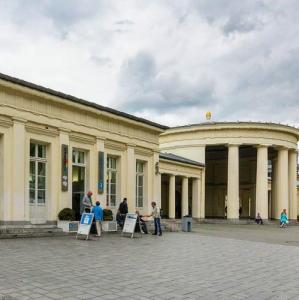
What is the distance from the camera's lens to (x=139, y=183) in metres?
26.1

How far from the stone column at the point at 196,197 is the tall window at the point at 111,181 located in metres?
16.2

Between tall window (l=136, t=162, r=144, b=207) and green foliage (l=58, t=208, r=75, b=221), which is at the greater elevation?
tall window (l=136, t=162, r=144, b=207)

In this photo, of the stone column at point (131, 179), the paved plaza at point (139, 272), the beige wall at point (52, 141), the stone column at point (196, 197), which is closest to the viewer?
the paved plaza at point (139, 272)

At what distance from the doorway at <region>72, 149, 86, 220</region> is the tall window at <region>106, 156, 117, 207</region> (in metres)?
1.75

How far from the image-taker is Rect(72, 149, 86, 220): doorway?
2166 centimetres

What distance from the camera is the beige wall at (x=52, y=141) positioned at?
704 inches

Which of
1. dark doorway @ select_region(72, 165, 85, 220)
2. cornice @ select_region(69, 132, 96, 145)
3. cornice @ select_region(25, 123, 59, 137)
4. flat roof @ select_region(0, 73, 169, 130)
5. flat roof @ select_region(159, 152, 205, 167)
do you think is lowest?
dark doorway @ select_region(72, 165, 85, 220)

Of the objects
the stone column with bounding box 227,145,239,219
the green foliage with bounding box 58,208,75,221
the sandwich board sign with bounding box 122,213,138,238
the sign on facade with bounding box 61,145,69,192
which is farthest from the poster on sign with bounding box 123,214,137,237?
the stone column with bounding box 227,145,239,219

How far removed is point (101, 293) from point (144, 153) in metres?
18.6

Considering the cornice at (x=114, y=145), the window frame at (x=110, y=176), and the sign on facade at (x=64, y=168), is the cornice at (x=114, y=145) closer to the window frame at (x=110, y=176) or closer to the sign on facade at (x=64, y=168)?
the window frame at (x=110, y=176)

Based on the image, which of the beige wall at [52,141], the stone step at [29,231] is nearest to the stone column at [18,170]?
the beige wall at [52,141]

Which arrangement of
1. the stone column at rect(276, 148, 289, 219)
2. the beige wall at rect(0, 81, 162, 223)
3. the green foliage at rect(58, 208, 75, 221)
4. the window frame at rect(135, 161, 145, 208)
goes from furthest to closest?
1. the stone column at rect(276, 148, 289, 219)
2. the window frame at rect(135, 161, 145, 208)
3. the green foliage at rect(58, 208, 75, 221)
4. the beige wall at rect(0, 81, 162, 223)

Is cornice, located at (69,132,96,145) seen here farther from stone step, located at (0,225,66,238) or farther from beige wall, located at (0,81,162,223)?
stone step, located at (0,225,66,238)

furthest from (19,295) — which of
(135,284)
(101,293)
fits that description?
(135,284)
